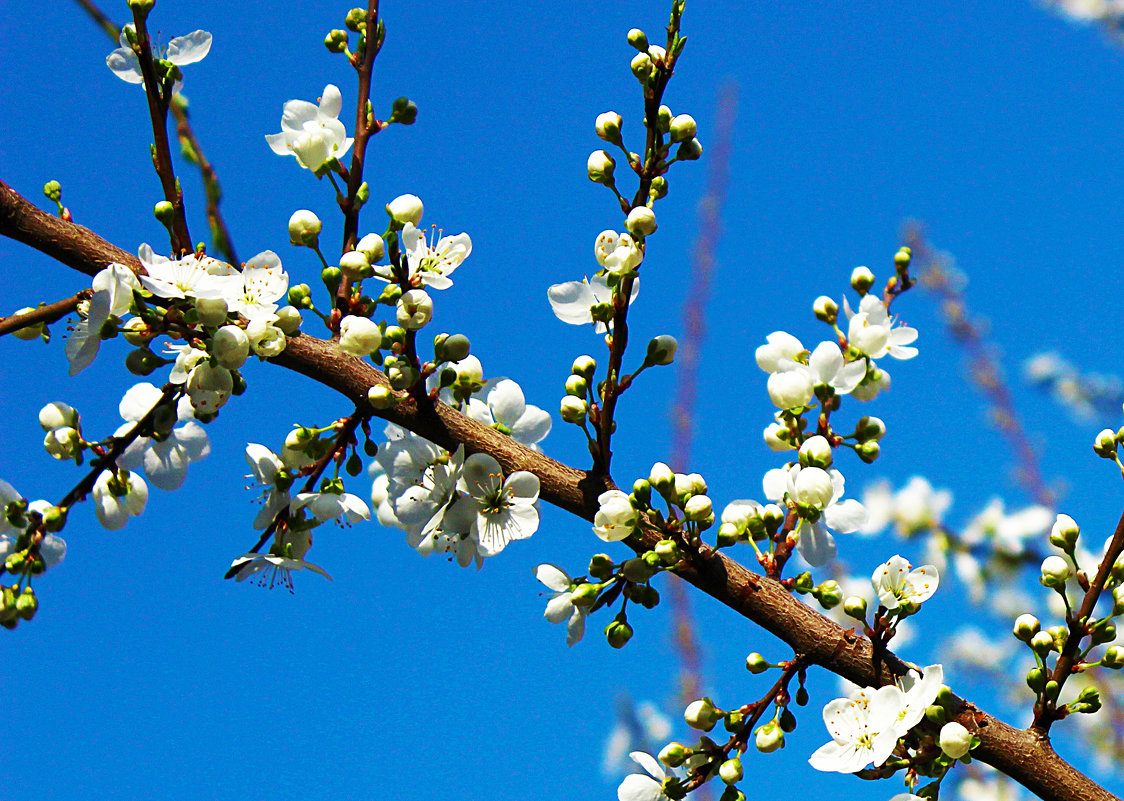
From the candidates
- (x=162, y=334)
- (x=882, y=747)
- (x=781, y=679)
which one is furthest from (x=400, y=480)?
(x=882, y=747)

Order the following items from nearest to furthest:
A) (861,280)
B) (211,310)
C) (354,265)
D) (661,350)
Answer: (211,310), (354,265), (661,350), (861,280)

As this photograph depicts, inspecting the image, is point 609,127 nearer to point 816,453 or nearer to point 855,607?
point 816,453

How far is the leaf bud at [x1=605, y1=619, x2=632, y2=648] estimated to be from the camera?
1862 mm

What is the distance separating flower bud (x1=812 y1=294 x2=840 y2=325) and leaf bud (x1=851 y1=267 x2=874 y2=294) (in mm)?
110

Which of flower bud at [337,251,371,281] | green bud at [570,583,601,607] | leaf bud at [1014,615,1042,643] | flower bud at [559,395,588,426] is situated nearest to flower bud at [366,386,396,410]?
flower bud at [337,251,371,281]

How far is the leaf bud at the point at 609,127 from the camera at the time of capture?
1.91 meters

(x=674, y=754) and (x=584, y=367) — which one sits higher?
(x=584, y=367)

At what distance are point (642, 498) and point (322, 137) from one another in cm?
109

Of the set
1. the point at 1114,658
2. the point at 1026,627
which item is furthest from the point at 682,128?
the point at 1114,658

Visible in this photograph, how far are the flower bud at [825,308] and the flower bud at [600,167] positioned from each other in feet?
2.04

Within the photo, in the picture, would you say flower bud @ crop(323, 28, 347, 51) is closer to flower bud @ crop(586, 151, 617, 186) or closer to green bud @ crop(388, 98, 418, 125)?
green bud @ crop(388, 98, 418, 125)

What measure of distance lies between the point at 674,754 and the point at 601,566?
403mm

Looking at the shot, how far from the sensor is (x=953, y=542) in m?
4.61

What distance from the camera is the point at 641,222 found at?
1.75 m
